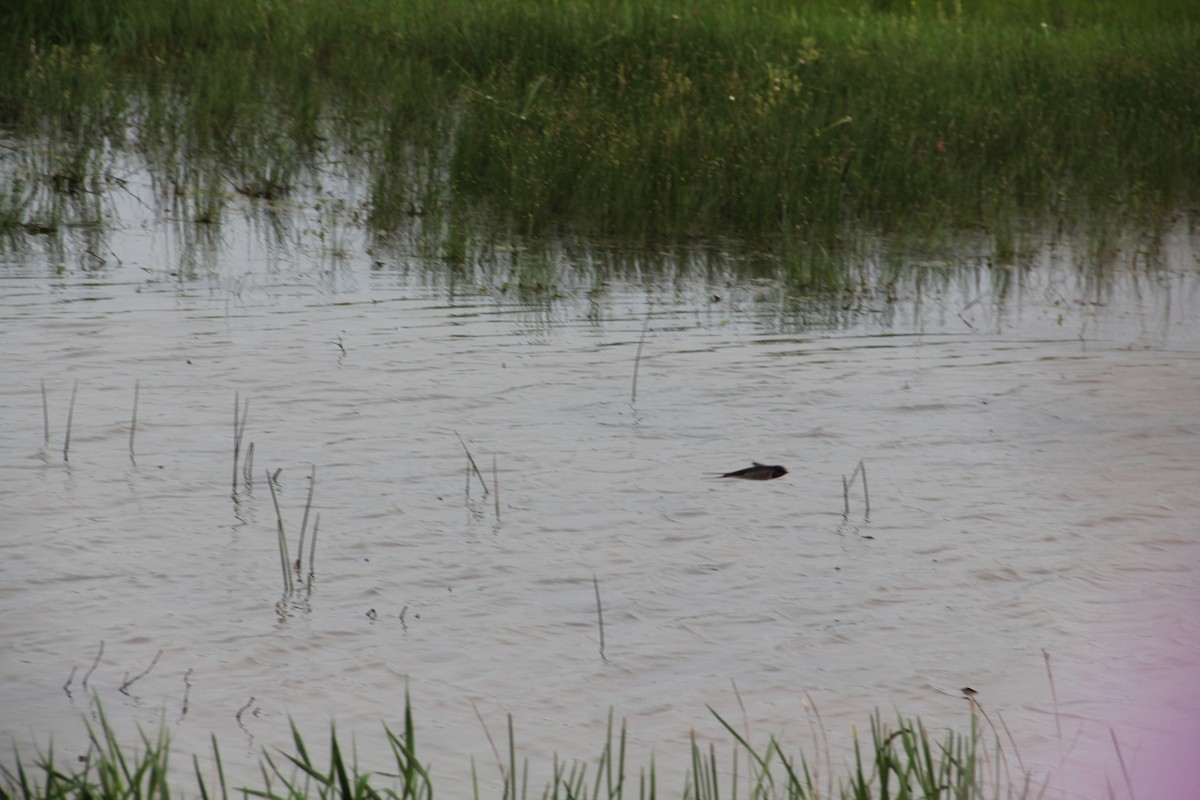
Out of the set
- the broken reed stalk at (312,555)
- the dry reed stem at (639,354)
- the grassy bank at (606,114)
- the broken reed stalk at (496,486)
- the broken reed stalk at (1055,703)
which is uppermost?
the grassy bank at (606,114)

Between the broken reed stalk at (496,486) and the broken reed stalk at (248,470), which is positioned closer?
the broken reed stalk at (496,486)

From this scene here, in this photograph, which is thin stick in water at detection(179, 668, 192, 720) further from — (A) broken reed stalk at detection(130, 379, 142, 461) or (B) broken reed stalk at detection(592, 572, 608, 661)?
(A) broken reed stalk at detection(130, 379, 142, 461)

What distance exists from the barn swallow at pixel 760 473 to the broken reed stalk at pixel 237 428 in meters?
1.42

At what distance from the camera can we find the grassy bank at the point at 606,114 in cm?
849

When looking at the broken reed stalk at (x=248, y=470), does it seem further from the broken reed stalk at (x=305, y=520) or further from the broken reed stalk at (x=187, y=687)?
the broken reed stalk at (x=187, y=687)

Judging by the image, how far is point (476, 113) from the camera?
9492mm

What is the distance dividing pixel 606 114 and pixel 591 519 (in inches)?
210

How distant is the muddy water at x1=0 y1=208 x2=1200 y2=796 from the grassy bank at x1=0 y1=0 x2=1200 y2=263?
1.38 m

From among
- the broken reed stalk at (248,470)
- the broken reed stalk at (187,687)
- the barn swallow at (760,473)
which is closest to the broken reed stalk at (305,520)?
the broken reed stalk at (248,470)

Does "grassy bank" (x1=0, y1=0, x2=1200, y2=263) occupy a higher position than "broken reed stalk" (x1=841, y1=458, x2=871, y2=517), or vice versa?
"grassy bank" (x1=0, y1=0, x2=1200, y2=263)

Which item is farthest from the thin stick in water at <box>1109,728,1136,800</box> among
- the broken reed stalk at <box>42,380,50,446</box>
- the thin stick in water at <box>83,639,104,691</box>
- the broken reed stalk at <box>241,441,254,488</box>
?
the broken reed stalk at <box>42,380,50,446</box>

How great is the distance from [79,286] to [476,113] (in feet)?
10.6

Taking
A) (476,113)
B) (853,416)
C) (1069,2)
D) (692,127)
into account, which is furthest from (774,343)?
(1069,2)

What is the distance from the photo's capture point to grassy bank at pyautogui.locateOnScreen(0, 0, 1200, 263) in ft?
27.9
